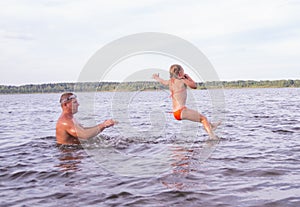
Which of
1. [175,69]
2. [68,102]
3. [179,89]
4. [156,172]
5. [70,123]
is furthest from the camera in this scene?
[179,89]

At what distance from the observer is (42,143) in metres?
12.5

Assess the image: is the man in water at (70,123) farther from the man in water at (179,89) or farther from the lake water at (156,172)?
the man in water at (179,89)

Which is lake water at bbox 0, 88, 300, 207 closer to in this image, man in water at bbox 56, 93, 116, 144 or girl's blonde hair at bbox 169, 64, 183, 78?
man in water at bbox 56, 93, 116, 144

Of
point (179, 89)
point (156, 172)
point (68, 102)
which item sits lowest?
point (156, 172)

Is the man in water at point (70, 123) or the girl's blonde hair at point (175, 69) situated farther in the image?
the girl's blonde hair at point (175, 69)

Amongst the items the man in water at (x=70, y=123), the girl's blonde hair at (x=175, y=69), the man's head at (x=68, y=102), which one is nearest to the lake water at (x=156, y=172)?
the man in water at (x=70, y=123)

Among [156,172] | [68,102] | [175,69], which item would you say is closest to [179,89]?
[175,69]

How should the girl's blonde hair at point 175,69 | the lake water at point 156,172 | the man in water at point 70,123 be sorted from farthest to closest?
the girl's blonde hair at point 175,69 → the man in water at point 70,123 → the lake water at point 156,172

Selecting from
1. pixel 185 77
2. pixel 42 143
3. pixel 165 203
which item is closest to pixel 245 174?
pixel 165 203

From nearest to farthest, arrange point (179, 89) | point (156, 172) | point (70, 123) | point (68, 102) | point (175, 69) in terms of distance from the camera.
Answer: point (156, 172), point (70, 123), point (68, 102), point (175, 69), point (179, 89)

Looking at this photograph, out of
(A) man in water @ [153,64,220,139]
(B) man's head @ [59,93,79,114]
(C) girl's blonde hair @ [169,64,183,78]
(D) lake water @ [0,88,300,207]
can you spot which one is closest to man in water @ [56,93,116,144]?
(B) man's head @ [59,93,79,114]

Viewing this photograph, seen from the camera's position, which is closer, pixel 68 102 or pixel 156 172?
pixel 156 172

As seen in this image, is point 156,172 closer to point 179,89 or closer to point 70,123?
point 70,123

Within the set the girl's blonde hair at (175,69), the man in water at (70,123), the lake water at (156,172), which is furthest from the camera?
the girl's blonde hair at (175,69)
